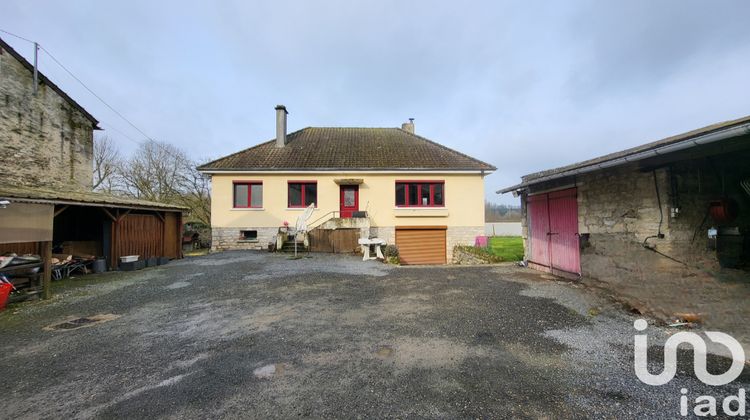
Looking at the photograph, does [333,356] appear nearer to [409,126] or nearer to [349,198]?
[349,198]

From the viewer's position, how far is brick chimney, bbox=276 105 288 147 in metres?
17.5

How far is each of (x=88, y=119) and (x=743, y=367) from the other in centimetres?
2241

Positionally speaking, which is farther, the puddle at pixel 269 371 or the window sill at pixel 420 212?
the window sill at pixel 420 212

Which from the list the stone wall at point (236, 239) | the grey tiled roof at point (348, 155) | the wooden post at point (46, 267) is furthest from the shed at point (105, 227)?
the grey tiled roof at point (348, 155)

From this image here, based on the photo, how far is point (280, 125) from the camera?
17.6m

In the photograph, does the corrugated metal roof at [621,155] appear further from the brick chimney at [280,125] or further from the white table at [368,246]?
the brick chimney at [280,125]

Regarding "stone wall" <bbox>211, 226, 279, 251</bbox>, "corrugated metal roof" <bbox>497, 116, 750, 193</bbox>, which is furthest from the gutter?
"stone wall" <bbox>211, 226, 279, 251</bbox>

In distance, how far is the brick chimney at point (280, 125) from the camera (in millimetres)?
17516

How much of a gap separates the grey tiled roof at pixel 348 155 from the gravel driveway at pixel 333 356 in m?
10.1

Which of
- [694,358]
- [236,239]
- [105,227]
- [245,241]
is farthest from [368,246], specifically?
[694,358]

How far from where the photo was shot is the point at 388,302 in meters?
5.88

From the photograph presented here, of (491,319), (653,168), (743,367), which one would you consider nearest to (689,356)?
(743,367)

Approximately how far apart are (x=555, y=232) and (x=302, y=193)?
12070 mm

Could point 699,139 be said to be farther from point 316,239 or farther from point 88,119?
point 88,119
